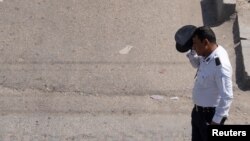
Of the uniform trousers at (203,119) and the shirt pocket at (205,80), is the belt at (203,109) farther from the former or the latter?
the shirt pocket at (205,80)

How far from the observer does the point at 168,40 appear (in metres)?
8.30

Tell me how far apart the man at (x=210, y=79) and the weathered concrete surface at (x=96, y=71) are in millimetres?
1450

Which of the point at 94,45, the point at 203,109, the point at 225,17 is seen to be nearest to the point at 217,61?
the point at 203,109

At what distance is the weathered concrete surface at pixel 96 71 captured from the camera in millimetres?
6547

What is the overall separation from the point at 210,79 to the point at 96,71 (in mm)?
3054

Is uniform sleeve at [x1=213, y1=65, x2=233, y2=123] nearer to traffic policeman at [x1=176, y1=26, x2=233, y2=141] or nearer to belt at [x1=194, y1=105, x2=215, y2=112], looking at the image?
traffic policeman at [x1=176, y1=26, x2=233, y2=141]

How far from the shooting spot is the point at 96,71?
7.57 m

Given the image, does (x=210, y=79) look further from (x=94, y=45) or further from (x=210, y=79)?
(x=94, y=45)

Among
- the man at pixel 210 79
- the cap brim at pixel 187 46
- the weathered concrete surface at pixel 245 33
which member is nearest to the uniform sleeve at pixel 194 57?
the man at pixel 210 79

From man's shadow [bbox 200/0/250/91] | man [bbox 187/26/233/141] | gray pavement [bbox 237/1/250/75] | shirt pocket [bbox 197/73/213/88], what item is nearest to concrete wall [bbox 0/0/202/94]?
man's shadow [bbox 200/0/250/91]

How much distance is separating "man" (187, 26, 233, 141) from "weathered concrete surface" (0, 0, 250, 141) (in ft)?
4.76

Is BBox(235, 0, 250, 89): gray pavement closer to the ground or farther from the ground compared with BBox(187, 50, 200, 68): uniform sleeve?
closer to the ground

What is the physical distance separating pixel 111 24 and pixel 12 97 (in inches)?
91.5

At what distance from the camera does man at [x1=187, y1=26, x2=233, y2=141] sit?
4637 millimetres
